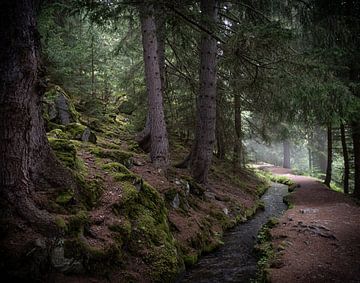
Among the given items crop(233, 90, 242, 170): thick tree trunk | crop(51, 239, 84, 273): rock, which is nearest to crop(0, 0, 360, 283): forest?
crop(51, 239, 84, 273): rock

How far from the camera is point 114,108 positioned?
17.4 meters

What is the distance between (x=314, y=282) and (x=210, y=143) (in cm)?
659

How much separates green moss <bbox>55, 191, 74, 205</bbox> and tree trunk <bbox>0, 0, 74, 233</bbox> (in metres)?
0.46

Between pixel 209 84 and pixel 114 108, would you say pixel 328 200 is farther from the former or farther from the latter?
pixel 114 108

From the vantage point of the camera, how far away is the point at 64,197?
6.07 metres

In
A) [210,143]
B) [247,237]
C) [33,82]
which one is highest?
[33,82]

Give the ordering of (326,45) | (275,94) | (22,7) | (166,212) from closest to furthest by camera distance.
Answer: (22,7), (166,212), (326,45), (275,94)

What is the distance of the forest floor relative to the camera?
6.06 meters

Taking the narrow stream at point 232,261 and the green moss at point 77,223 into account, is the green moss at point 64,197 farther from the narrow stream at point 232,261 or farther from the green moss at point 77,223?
the narrow stream at point 232,261

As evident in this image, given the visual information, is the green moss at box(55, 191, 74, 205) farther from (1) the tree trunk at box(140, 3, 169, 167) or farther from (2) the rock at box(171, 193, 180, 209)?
(1) the tree trunk at box(140, 3, 169, 167)

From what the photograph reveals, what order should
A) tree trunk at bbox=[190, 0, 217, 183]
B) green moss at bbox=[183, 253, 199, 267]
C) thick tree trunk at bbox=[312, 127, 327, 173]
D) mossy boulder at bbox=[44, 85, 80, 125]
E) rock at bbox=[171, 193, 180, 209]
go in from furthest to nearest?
thick tree trunk at bbox=[312, 127, 327, 173] < tree trunk at bbox=[190, 0, 217, 183] < mossy boulder at bbox=[44, 85, 80, 125] < rock at bbox=[171, 193, 180, 209] < green moss at bbox=[183, 253, 199, 267]

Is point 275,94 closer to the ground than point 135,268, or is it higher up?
higher up

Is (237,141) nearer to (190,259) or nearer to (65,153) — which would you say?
(190,259)

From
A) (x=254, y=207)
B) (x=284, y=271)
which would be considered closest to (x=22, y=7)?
(x=284, y=271)
